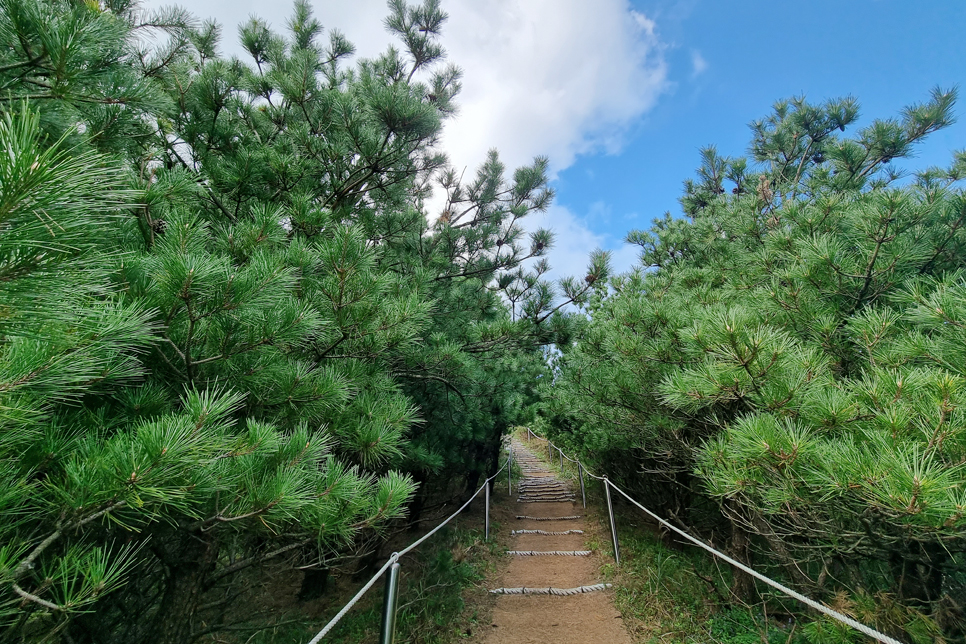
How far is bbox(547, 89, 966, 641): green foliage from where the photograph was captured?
4.15 ft

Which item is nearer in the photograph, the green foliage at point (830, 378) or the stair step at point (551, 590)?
the green foliage at point (830, 378)

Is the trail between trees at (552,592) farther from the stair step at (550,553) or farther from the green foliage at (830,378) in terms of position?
the green foliage at (830,378)

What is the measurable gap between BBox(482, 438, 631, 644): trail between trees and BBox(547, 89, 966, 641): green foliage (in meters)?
1.40

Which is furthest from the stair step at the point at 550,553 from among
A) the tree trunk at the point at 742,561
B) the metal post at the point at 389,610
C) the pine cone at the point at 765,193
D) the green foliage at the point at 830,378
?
the pine cone at the point at 765,193

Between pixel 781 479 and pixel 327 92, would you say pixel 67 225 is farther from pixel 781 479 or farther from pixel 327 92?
pixel 327 92

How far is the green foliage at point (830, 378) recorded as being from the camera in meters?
1.27

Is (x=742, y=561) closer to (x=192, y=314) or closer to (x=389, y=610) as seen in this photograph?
(x=389, y=610)

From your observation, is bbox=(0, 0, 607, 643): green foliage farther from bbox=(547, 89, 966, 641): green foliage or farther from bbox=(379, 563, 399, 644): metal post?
bbox=(547, 89, 966, 641): green foliage

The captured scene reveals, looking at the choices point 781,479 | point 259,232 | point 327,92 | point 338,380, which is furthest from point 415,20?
point 781,479

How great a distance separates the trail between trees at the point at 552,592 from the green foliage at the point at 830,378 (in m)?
1.40

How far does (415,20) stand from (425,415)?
344 centimetres

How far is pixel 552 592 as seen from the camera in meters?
3.86

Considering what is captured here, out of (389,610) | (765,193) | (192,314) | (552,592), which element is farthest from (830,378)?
(552,592)

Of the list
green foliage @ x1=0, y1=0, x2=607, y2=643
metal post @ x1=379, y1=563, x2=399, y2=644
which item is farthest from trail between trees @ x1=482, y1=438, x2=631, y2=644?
metal post @ x1=379, y1=563, x2=399, y2=644
